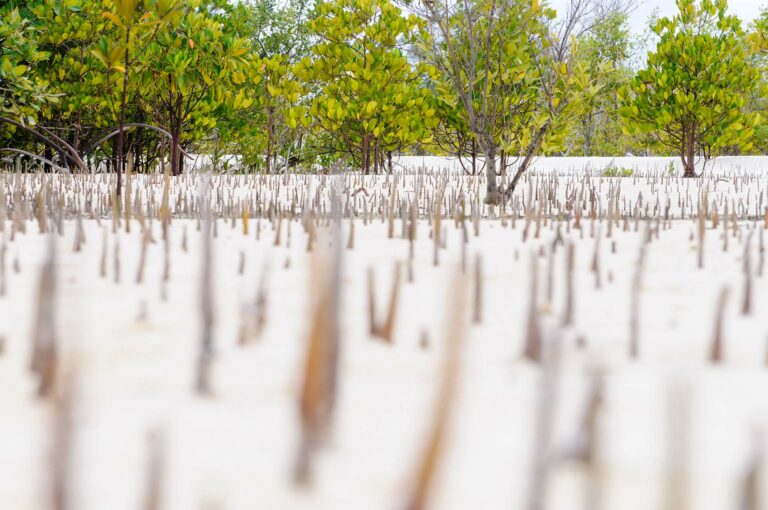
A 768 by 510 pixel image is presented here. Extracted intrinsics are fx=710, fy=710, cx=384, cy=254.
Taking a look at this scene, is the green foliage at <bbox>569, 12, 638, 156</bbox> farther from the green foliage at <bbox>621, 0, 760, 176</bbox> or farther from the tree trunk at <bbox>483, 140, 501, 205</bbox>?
the tree trunk at <bbox>483, 140, 501, 205</bbox>

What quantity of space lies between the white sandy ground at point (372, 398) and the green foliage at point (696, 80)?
12.0 metres

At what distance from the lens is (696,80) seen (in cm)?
1278

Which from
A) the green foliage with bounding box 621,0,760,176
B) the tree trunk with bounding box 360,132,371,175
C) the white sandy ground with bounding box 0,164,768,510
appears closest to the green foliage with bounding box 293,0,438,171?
the tree trunk with bounding box 360,132,371,175

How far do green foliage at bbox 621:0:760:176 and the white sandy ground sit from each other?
474 inches

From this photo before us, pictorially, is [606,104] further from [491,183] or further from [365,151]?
[491,183]

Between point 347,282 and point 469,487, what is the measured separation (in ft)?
3.97

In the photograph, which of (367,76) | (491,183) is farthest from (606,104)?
(491,183)

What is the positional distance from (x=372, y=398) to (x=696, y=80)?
529 inches

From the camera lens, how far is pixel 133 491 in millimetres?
773

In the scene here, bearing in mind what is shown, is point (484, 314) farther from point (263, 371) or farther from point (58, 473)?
point (58, 473)

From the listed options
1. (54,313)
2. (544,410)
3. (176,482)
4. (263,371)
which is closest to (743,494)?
(544,410)

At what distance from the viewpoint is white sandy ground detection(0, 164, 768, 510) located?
30.9 inches

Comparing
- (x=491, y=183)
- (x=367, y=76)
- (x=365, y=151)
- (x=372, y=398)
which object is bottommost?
(x=372, y=398)

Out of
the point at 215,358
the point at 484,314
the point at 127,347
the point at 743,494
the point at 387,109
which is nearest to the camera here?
the point at 743,494
